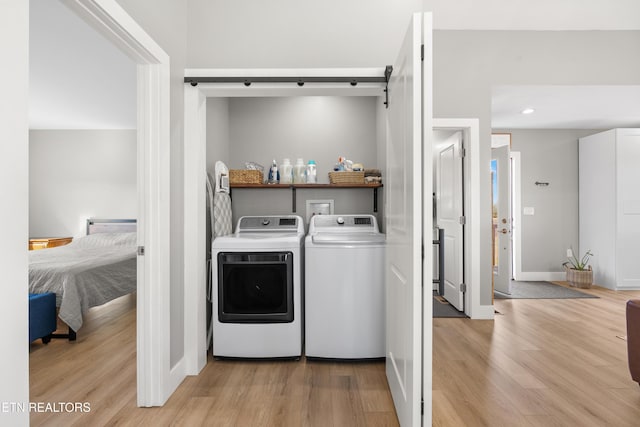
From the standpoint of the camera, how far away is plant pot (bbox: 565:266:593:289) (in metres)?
4.80

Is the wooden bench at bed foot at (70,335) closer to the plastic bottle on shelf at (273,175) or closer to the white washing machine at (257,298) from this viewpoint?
the white washing machine at (257,298)

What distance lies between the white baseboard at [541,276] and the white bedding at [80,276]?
221 inches

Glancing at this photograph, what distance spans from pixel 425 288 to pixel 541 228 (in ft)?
16.8

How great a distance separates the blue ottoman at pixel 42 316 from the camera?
262 centimetres

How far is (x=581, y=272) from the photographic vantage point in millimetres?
4836

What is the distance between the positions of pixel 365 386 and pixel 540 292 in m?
3.67

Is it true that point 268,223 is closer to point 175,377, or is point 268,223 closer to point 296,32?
point 175,377

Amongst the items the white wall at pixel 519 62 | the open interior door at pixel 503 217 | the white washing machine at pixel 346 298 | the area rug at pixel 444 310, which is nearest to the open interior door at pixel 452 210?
the area rug at pixel 444 310

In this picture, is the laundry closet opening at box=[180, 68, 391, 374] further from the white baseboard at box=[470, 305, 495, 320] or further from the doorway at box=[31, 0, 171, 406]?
the white baseboard at box=[470, 305, 495, 320]

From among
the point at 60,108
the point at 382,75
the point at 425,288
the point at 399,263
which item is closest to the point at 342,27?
the point at 382,75

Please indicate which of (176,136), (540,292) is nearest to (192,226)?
(176,136)

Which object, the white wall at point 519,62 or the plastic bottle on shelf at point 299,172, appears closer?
the plastic bottle on shelf at point 299,172

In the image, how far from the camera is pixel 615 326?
3215 millimetres

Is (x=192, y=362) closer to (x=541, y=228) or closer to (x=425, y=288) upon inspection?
(x=425, y=288)
